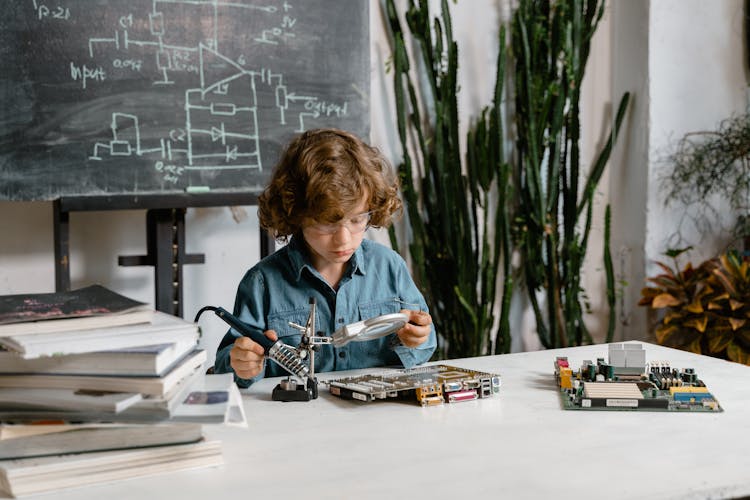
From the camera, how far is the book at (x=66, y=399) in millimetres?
1141

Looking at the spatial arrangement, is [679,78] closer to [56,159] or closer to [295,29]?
[295,29]

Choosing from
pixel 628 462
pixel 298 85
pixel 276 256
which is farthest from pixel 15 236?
pixel 628 462

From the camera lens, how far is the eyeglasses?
1844 mm

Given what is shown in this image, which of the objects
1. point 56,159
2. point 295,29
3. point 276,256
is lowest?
point 276,256

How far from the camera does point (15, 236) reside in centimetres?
303

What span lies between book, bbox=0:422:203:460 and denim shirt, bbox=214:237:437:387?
2.21ft

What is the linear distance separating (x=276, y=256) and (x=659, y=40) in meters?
2.48

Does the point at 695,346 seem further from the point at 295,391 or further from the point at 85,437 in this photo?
the point at 85,437

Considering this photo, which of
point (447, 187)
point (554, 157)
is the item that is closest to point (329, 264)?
point (447, 187)

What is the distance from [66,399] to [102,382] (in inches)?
2.0

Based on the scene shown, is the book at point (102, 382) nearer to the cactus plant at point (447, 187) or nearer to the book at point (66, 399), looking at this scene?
the book at point (66, 399)

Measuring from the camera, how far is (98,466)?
3.86 ft

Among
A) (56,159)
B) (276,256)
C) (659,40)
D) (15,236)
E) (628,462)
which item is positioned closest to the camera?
(628,462)

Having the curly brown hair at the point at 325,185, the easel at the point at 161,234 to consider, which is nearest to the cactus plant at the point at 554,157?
the easel at the point at 161,234
